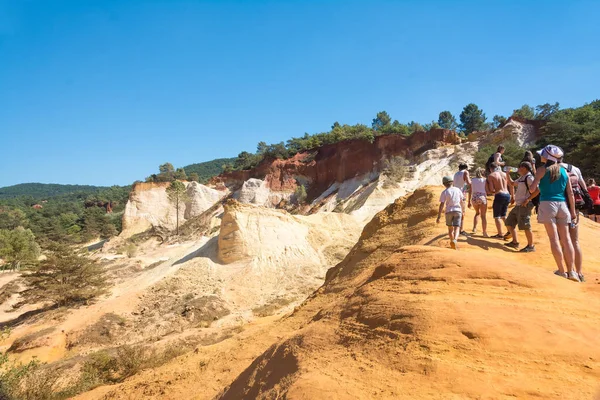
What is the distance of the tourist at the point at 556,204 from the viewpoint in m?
4.39

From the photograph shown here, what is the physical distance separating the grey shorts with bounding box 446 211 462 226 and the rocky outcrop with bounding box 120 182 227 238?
40678 millimetres

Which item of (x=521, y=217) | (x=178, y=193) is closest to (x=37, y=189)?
(x=178, y=193)

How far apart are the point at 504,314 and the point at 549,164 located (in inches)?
106

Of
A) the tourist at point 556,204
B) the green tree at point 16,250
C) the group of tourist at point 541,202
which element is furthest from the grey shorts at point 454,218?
the green tree at point 16,250

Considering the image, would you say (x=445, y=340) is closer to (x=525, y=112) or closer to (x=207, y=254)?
(x=207, y=254)

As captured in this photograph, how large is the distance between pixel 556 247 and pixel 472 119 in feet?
187

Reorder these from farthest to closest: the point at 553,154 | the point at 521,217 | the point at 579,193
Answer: the point at 521,217 < the point at 579,193 < the point at 553,154

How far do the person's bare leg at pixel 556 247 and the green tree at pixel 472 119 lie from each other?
55.4 m

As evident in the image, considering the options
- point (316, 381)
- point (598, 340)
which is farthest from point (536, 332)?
point (316, 381)

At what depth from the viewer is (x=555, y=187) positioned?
449 centimetres

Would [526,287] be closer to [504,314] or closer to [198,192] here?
[504,314]

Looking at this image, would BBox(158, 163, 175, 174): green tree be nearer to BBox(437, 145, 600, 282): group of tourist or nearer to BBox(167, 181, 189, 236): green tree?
BBox(167, 181, 189, 236): green tree

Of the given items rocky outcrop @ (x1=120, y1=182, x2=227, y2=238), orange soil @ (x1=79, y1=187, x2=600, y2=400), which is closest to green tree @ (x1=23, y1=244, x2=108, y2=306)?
orange soil @ (x1=79, y1=187, x2=600, y2=400)

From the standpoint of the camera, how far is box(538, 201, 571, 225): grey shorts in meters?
4.44
